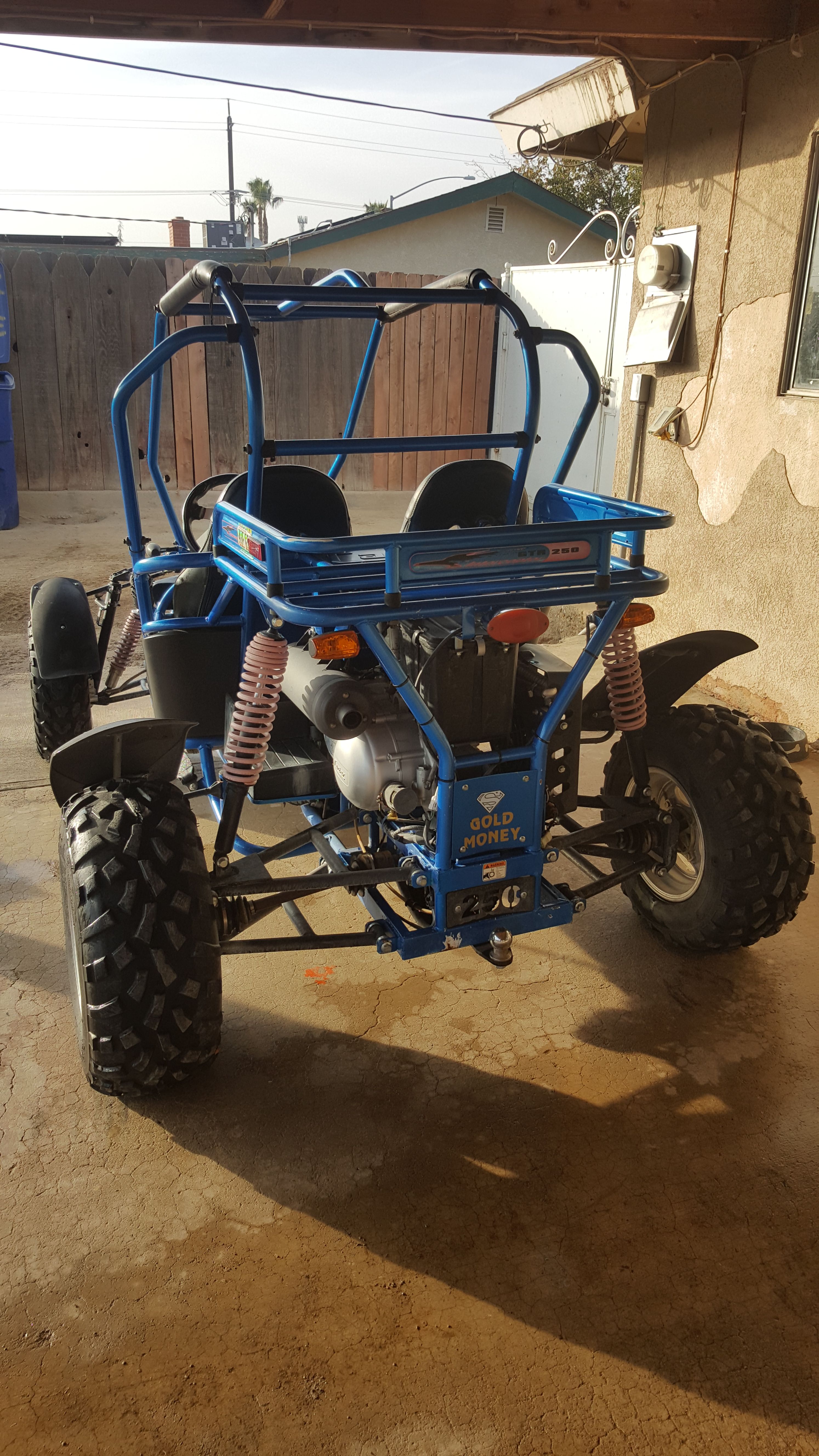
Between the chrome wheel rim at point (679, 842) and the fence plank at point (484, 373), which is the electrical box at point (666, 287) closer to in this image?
the chrome wheel rim at point (679, 842)

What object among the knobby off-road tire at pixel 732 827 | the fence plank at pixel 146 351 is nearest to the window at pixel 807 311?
the knobby off-road tire at pixel 732 827

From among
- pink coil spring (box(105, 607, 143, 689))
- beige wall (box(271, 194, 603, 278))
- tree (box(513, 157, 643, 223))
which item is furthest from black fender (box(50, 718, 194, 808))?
tree (box(513, 157, 643, 223))

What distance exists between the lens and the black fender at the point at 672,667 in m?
3.29

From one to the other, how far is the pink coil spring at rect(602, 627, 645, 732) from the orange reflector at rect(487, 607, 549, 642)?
42 cm

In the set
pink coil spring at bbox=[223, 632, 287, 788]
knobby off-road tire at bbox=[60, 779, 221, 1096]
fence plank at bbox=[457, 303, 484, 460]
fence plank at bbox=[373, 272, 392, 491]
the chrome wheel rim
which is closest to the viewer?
knobby off-road tire at bbox=[60, 779, 221, 1096]

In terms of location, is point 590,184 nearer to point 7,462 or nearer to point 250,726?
point 7,462

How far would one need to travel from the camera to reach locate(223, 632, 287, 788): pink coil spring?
2621 millimetres

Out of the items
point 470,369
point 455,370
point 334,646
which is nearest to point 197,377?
point 455,370

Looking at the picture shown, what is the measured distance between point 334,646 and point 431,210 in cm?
1574

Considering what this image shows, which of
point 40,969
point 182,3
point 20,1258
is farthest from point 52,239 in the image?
point 20,1258

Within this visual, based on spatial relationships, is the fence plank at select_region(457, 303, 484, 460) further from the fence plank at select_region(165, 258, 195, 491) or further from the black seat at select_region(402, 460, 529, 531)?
the black seat at select_region(402, 460, 529, 531)

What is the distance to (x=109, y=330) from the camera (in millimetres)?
10211

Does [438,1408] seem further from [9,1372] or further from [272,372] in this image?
[272,372]

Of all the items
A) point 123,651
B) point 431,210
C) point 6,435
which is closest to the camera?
point 123,651
